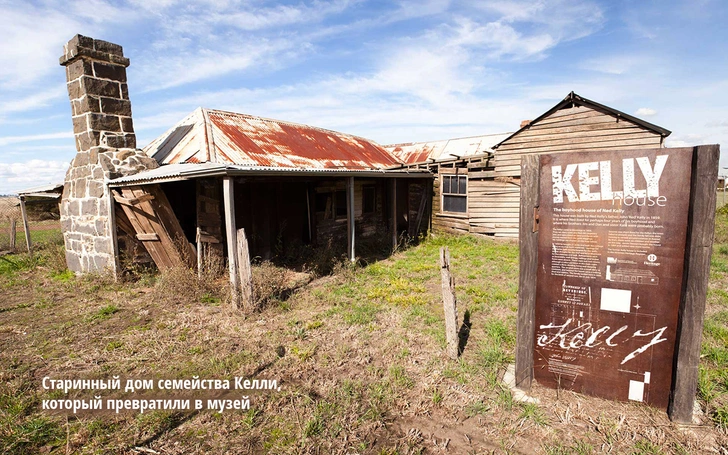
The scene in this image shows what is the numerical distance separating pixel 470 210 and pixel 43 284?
11526mm

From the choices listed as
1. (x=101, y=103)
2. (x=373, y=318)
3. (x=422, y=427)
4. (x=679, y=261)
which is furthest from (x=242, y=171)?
(x=679, y=261)

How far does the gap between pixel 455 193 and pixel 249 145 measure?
716 cm

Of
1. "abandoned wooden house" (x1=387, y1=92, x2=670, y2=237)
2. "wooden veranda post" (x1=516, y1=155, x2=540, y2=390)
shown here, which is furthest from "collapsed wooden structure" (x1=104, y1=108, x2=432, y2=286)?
"wooden veranda post" (x1=516, y1=155, x2=540, y2=390)

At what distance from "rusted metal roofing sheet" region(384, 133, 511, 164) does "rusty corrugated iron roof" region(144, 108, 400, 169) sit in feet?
9.51

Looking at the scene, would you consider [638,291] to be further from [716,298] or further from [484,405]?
[716,298]

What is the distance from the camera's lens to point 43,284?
771cm

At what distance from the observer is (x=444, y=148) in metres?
15.3

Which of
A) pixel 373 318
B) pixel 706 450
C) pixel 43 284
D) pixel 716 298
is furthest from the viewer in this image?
pixel 43 284

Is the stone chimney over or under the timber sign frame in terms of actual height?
over

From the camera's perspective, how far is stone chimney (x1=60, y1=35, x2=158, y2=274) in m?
6.88

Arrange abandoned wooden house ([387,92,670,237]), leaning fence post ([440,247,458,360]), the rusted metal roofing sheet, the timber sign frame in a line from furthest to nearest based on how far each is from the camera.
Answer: the rusted metal roofing sheet
abandoned wooden house ([387,92,670,237])
leaning fence post ([440,247,458,360])
the timber sign frame

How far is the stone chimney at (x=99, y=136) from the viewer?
22.6 feet
